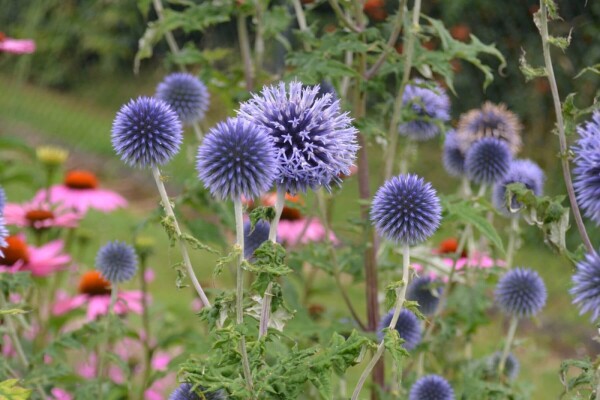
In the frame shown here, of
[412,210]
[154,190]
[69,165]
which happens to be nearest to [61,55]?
[69,165]

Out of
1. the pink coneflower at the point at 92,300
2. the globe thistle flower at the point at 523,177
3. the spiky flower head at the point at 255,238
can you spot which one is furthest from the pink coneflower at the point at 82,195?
the globe thistle flower at the point at 523,177

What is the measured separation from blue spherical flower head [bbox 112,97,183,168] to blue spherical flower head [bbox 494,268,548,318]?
3.49 feet

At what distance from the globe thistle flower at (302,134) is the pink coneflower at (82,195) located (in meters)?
1.80

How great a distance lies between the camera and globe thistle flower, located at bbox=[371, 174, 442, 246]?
1.57m

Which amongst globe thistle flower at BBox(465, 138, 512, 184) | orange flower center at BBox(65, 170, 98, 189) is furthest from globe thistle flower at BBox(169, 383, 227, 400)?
orange flower center at BBox(65, 170, 98, 189)

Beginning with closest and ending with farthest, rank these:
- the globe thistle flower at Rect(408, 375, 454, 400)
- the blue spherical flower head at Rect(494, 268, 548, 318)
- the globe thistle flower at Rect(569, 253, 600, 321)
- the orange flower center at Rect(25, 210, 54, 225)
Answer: the globe thistle flower at Rect(569, 253, 600, 321), the globe thistle flower at Rect(408, 375, 454, 400), the blue spherical flower head at Rect(494, 268, 548, 318), the orange flower center at Rect(25, 210, 54, 225)

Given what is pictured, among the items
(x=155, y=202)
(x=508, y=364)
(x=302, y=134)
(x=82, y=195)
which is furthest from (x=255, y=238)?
(x=155, y=202)

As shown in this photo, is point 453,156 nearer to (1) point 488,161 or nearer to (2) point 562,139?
(1) point 488,161

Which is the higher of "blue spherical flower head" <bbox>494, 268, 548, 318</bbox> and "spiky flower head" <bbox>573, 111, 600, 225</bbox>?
"spiky flower head" <bbox>573, 111, 600, 225</bbox>

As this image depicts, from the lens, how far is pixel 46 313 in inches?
111

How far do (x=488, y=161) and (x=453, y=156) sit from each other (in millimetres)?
276

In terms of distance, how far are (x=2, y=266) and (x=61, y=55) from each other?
851cm

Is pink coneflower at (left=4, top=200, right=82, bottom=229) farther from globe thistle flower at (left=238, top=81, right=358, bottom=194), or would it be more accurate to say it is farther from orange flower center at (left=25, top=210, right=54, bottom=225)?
globe thistle flower at (left=238, top=81, right=358, bottom=194)

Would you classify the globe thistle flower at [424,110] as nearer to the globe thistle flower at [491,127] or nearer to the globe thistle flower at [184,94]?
the globe thistle flower at [491,127]
